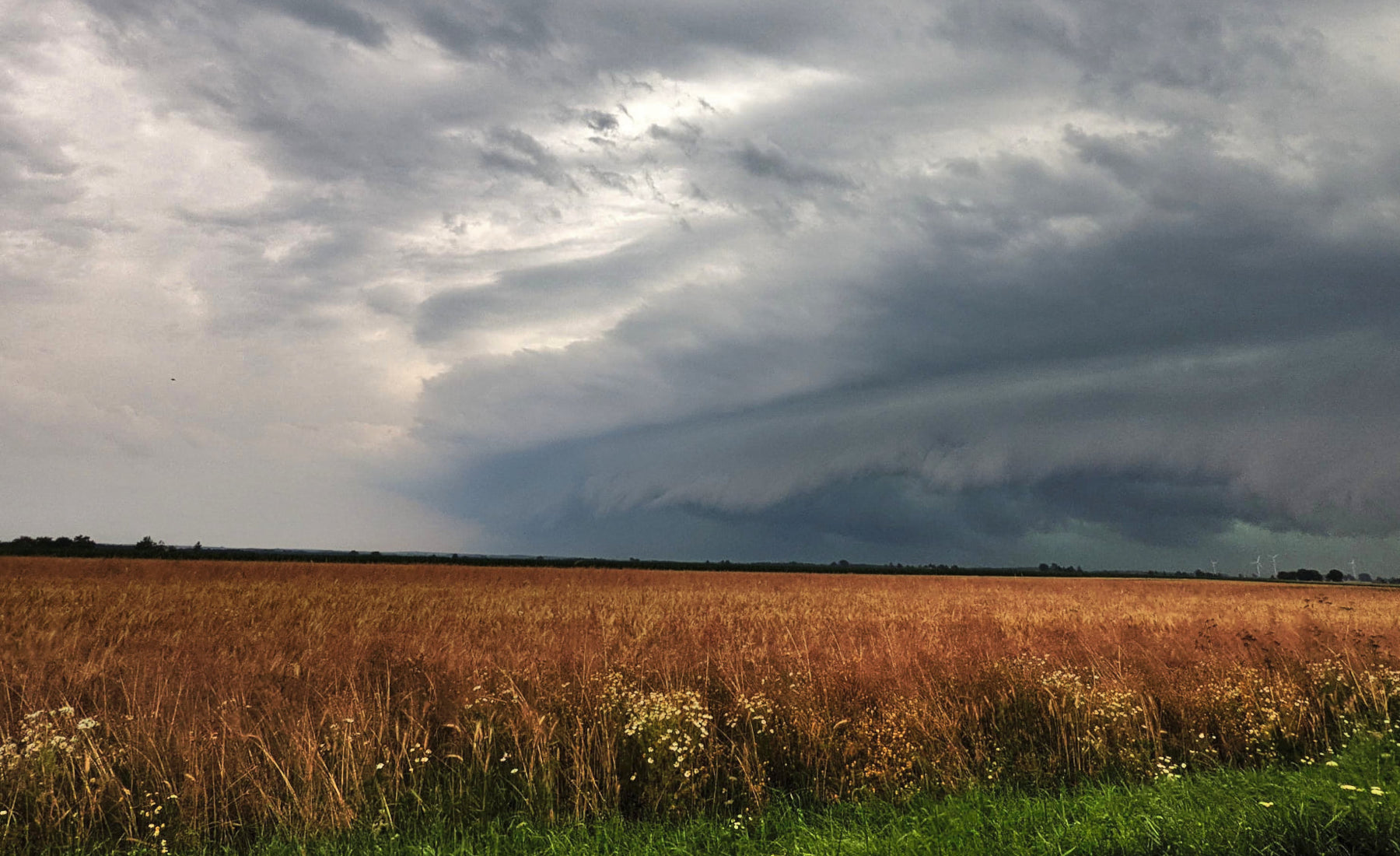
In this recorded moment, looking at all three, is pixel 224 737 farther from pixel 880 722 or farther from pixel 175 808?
pixel 880 722

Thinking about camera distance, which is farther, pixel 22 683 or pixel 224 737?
pixel 22 683

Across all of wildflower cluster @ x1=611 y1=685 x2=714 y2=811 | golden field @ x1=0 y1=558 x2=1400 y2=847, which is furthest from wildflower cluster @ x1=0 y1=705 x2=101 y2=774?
wildflower cluster @ x1=611 y1=685 x2=714 y2=811

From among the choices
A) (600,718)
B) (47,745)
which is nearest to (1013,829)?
(600,718)

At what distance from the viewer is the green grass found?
664cm

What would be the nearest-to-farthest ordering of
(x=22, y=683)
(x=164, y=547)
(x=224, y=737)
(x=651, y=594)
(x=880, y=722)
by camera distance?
1. (x=224, y=737)
2. (x=880, y=722)
3. (x=22, y=683)
4. (x=651, y=594)
5. (x=164, y=547)

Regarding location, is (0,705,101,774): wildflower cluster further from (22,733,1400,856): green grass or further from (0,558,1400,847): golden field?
(22,733,1400,856): green grass

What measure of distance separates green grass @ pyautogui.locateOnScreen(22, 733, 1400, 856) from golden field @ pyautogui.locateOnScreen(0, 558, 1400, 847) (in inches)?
19.5

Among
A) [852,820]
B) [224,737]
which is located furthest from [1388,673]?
[224,737]

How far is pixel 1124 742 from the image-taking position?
10.7 metres

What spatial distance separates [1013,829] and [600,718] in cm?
479

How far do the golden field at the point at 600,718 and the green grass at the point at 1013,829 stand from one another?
1.63 ft

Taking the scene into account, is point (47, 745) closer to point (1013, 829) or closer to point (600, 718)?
point (600, 718)

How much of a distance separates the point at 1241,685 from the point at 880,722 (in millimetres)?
6017

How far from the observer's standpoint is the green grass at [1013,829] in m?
6.64
